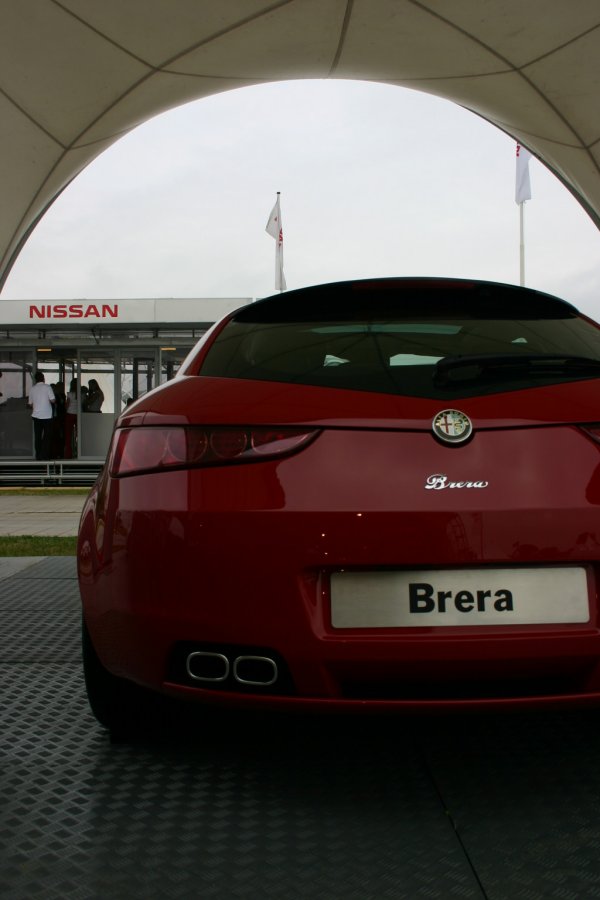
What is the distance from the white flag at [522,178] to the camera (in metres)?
28.7

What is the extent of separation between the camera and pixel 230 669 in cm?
212

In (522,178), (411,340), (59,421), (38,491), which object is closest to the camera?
(411,340)

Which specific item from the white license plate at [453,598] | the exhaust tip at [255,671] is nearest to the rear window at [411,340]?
the white license plate at [453,598]

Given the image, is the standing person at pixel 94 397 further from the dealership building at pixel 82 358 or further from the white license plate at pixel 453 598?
the white license plate at pixel 453 598

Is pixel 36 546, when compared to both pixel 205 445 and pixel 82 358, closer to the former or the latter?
pixel 205 445

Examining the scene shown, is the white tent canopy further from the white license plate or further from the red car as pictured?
the white license plate

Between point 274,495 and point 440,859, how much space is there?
84cm

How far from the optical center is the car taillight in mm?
2121

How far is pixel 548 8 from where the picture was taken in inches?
420

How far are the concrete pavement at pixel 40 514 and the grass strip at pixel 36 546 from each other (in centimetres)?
55

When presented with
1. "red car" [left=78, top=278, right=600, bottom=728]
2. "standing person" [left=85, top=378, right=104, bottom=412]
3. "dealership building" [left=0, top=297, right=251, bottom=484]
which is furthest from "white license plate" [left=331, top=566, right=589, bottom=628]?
"standing person" [left=85, top=378, right=104, bottom=412]

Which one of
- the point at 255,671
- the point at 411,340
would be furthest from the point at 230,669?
the point at 411,340

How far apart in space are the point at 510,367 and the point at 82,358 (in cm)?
1868

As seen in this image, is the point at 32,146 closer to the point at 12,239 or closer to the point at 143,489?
the point at 12,239
